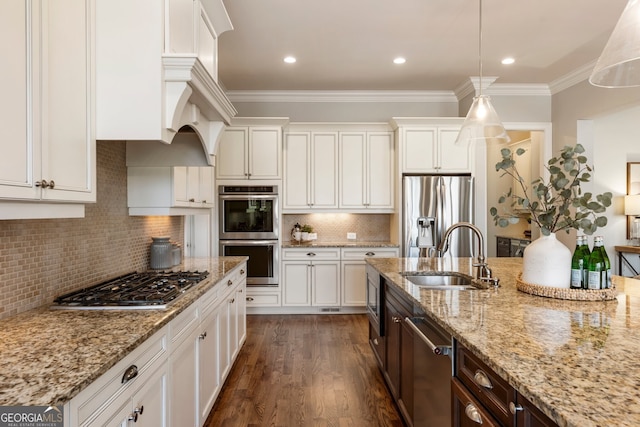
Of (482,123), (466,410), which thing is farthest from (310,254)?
(466,410)

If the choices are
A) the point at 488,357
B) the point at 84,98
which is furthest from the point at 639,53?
the point at 84,98

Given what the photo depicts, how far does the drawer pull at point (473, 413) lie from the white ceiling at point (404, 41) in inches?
112

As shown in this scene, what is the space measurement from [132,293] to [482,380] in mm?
1581

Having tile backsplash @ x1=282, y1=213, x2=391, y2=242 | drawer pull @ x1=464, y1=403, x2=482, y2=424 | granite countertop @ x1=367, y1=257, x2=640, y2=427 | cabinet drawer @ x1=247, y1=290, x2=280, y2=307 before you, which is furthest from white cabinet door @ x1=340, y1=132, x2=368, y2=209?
drawer pull @ x1=464, y1=403, x2=482, y2=424

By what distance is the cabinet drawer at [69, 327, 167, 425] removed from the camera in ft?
3.28

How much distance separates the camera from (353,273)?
16.0 ft

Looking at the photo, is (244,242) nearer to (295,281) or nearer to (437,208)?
(295,281)

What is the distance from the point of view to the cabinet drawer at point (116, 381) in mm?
999

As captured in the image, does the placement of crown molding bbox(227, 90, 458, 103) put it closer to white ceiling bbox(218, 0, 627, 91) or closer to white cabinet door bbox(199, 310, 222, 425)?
white ceiling bbox(218, 0, 627, 91)

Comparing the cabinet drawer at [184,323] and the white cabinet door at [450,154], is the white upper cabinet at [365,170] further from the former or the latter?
the cabinet drawer at [184,323]

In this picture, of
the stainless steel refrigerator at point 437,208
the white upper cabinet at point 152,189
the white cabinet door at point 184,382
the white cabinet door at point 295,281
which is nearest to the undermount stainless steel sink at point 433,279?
the white cabinet door at point 184,382

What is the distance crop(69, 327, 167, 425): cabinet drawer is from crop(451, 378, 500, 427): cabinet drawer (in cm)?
111

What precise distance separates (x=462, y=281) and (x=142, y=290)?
75.3 inches

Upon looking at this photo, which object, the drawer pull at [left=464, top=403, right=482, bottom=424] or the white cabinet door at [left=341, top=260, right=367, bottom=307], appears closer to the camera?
the drawer pull at [left=464, top=403, right=482, bottom=424]
